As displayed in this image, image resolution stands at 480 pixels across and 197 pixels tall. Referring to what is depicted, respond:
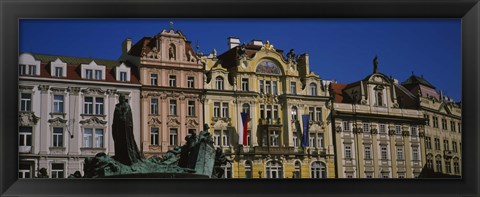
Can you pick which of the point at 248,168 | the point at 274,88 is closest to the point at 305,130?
the point at 274,88

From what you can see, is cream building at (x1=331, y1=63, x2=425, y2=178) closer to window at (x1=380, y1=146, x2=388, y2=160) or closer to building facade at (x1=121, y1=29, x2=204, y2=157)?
window at (x1=380, y1=146, x2=388, y2=160)

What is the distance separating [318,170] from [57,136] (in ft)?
17.4

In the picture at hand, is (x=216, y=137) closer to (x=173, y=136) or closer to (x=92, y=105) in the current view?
(x=173, y=136)

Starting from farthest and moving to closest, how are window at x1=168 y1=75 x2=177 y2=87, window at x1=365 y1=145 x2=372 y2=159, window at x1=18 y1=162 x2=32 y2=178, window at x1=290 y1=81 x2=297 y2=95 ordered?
window at x1=365 y1=145 x2=372 y2=159 → window at x1=290 y1=81 x2=297 y2=95 → window at x1=168 y1=75 x2=177 y2=87 → window at x1=18 y1=162 x2=32 y2=178

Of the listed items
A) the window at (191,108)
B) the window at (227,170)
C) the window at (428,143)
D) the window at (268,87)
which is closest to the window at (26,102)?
the window at (191,108)

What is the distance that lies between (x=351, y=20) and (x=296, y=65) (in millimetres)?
2399

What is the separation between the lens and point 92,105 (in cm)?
1379

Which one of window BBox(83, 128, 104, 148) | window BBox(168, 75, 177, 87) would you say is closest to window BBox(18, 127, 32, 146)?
window BBox(83, 128, 104, 148)

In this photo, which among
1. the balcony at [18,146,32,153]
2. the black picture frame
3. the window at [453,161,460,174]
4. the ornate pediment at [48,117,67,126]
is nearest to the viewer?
the black picture frame

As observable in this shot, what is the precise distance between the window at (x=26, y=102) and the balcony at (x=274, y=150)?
15.2 ft

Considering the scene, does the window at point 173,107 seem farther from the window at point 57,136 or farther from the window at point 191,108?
the window at point 57,136

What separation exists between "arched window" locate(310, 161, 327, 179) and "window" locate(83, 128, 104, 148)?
4.30 m

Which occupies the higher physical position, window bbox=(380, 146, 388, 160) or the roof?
the roof

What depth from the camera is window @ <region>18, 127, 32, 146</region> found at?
1225 cm
